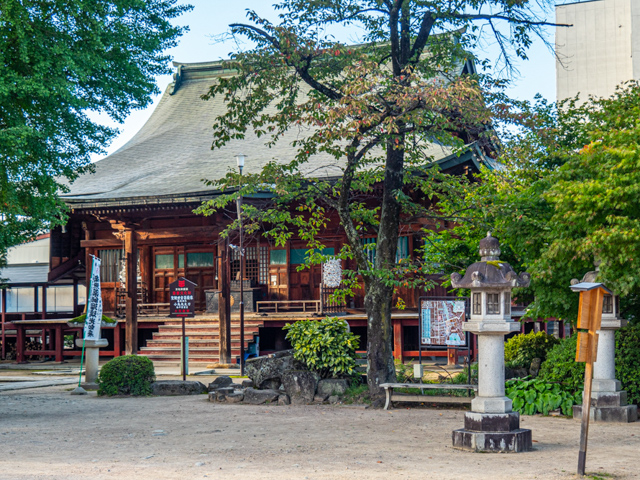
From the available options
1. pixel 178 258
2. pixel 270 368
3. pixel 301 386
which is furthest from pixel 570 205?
pixel 178 258

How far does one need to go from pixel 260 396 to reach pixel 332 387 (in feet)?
4.20

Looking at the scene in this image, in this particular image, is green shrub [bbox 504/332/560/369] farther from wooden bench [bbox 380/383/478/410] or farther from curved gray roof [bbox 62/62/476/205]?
curved gray roof [bbox 62/62/476/205]

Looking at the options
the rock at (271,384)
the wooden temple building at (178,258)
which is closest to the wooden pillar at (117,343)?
the wooden temple building at (178,258)

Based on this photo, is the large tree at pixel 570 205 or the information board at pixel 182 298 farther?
the information board at pixel 182 298

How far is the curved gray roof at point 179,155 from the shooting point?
73.5 feet

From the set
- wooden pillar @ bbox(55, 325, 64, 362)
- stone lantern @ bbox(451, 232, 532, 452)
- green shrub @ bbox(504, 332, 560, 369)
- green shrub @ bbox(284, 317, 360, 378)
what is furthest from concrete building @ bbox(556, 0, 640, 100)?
stone lantern @ bbox(451, 232, 532, 452)

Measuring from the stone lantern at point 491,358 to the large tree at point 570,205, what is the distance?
5.18 ft

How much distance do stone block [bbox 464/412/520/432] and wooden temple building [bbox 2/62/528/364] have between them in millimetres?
11506

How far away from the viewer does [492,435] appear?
332 inches

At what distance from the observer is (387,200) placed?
1287 cm

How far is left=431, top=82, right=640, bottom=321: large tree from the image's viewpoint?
976cm

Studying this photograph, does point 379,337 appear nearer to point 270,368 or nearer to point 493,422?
point 270,368


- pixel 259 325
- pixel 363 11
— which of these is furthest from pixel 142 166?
pixel 363 11

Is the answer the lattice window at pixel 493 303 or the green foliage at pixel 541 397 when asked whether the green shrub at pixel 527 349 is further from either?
the lattice window at pixel 493 303
